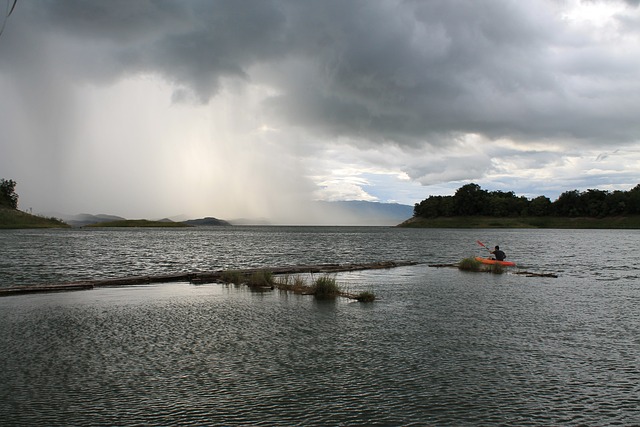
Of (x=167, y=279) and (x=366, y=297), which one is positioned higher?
(x=167, y=279)

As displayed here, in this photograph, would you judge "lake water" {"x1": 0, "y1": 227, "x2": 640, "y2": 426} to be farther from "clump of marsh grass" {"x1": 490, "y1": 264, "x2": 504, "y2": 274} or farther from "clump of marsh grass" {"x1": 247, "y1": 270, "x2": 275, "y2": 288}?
"clump of marsh grass" {"x1": 490, "y1": 264, "x2": 504, "y2": 274}

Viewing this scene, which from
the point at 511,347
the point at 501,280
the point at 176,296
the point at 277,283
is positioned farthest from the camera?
the point at 501,280

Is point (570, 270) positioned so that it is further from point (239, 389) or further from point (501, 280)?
point (239, 389)

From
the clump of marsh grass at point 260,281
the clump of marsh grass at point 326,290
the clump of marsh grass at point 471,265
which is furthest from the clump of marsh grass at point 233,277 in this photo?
the clump of marsh grass at point 471,265

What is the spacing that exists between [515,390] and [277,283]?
78.0 feet

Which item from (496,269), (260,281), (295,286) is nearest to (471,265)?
(496,269)

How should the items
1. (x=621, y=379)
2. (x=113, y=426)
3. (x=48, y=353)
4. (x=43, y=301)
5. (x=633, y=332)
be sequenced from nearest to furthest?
(x=113, y=426) < (x=621, y=379) < (x=48, y=353) < (x=633, y=332) < (x=43, y=301)

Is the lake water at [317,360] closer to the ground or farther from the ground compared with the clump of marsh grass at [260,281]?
closer to the ground

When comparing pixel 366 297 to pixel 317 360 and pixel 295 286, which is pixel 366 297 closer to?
pixel 295 286

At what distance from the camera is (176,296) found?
3048 centimetres

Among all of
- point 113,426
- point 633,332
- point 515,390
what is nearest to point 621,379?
point 515,390

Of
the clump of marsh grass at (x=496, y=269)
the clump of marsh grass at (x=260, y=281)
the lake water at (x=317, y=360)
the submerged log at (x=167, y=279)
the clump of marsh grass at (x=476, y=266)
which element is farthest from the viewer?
the clump of marsh grass at (x=476, y=266)

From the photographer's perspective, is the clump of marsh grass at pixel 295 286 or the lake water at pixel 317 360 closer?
the lake water at pixel 317 360

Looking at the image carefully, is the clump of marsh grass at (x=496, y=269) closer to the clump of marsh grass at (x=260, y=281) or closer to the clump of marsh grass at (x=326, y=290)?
the clump of marsh grass at (x=326, y=290)
